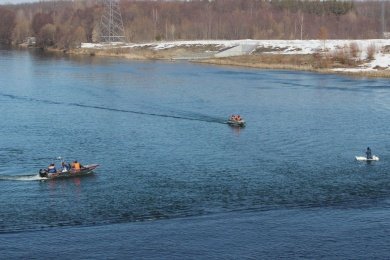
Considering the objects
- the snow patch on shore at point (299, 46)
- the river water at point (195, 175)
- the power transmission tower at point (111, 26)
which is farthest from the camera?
the power transmission tower at point (111, 26)

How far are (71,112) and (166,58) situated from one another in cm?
5301

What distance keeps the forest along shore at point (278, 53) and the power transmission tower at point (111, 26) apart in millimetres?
4777

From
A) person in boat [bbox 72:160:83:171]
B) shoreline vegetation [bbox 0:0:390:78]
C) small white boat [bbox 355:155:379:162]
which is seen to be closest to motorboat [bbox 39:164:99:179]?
person in boat [bbox 72:160:83:171]

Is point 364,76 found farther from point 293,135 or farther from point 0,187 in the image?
point 0,187

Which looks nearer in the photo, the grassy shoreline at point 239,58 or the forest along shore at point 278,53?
the grassy shoreline at point 239,58

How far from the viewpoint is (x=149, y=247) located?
21.1 m

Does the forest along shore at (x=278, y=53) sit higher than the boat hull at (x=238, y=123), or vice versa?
the forest along shore at (x=278, y=53)

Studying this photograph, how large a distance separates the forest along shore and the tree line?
964 cm

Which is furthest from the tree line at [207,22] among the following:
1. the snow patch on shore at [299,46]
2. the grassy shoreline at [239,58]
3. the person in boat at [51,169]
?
the person in boat at [51,169]

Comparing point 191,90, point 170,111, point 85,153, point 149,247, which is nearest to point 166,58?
point 191,90

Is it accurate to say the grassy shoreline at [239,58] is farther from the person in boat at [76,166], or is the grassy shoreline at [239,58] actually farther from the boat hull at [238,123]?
the person in boat at [76,166]

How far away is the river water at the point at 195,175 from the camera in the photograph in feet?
71.2

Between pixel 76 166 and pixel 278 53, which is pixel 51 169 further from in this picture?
pixel 278 53

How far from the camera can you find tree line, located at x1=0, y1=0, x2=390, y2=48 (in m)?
118
